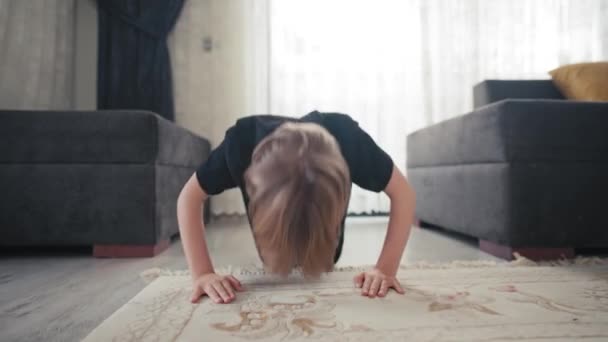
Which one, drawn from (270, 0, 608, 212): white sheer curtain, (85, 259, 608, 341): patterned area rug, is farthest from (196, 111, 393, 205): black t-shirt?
(270, 0, 608, 212): white sheer curtain

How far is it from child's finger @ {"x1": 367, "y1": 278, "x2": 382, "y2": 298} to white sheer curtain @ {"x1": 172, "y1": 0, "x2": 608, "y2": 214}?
64.2 inches

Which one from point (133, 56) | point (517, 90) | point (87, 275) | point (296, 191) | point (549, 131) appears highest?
point (133, 56)

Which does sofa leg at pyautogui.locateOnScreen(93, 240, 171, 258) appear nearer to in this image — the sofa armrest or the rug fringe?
the rug fringe

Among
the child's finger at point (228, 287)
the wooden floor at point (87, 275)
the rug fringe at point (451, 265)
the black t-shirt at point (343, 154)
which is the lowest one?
the wooden floor at point (87, 275)

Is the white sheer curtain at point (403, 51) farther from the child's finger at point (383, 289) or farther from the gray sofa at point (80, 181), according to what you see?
the child's finger at point (383, 289)

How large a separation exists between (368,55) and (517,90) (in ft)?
3.04

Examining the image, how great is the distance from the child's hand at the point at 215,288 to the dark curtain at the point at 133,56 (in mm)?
1732

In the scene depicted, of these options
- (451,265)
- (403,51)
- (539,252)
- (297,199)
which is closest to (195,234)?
(297,199)

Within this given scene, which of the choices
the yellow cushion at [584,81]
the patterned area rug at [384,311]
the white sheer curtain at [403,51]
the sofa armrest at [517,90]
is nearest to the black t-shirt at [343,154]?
the patterned area rug at [384,311]

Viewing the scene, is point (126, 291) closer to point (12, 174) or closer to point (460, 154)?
point (12, 174)

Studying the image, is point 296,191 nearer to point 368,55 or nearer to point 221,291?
point 221,291

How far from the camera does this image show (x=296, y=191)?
0.64 metres

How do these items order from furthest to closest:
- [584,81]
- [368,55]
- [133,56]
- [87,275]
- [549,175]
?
[368,55] < [133,56] < [584,81] < [549,175] < [87,275]

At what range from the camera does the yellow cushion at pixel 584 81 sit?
170cm
